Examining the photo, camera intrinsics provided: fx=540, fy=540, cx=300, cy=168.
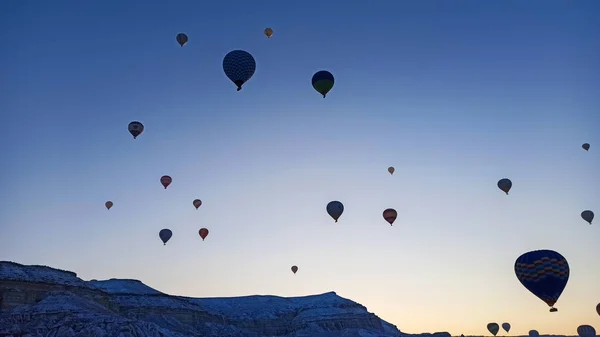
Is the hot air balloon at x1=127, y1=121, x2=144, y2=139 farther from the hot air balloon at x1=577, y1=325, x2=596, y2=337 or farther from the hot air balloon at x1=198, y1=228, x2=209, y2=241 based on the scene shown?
the hot air balloon at x1=577, y1=325, x2=596, y2=337

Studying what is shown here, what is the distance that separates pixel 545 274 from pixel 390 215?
60.2 ft

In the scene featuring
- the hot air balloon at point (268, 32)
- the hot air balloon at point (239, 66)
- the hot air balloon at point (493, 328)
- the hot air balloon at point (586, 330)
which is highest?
the hot air balloon at point (268, 32)

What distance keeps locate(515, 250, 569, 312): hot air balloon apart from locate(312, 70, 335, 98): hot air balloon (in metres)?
20.0

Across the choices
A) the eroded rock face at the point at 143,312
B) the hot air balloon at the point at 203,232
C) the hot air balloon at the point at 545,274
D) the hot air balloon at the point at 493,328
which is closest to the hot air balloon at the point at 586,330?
the hot air balloon at the point at 493,328

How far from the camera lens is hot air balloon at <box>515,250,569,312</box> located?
128 feet

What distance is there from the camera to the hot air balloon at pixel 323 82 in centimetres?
4391

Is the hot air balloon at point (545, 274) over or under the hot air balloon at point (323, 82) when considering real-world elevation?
under

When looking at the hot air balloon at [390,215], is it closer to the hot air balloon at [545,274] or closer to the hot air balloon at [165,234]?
the hot air balloon at [545,274]

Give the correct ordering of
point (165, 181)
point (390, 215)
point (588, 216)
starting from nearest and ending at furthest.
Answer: point (588, 216) < point (390, 215) < point (165, 181)

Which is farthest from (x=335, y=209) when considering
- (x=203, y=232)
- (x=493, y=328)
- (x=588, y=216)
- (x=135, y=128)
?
(x=493, y=328)

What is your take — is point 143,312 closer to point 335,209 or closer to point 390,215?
point 335,209

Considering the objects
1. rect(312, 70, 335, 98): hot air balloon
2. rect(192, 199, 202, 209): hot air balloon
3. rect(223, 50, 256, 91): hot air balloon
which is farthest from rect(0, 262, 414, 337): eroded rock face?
rect(312, 70, 335, 98): hot air balloon

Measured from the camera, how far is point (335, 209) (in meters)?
53.9

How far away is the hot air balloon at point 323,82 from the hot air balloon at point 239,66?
237 inches
